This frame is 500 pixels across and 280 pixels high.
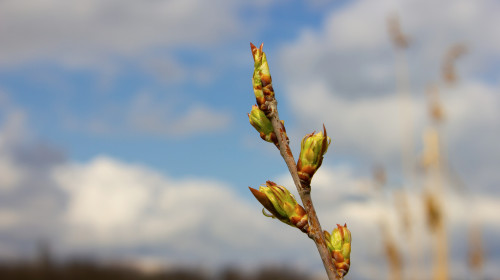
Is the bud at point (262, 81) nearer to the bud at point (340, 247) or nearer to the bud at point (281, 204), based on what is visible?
the bud at point (281, 204)

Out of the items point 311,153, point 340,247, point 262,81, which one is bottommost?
point 340,247

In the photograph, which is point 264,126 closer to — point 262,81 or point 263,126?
point 263,126

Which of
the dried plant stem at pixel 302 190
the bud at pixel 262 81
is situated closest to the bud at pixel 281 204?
the dried plant stem at pixel 302 190

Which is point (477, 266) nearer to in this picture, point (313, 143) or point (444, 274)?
point (444, 274)

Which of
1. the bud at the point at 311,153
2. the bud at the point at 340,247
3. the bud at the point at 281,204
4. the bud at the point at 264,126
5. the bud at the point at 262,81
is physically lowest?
the bud at the point at 340,247

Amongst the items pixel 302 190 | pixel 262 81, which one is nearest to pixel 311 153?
pixel 302 190

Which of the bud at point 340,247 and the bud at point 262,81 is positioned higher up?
the bud at point 262,81

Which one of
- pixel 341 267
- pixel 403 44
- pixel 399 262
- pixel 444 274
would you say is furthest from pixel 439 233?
pixel 341 267
